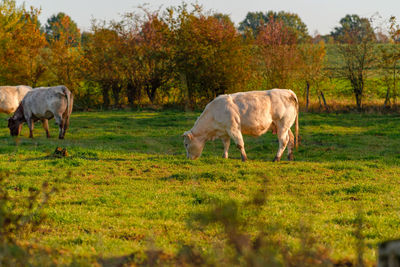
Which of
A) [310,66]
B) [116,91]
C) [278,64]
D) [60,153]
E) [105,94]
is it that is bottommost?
[60,153]

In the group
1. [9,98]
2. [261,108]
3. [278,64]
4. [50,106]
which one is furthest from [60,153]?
[278,64]

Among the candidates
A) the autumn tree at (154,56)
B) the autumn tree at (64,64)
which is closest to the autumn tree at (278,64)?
the autumn tree at (154,56)

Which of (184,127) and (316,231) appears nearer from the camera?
(316,231)

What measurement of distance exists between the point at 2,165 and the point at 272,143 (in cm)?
855

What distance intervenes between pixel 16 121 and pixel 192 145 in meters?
9.03

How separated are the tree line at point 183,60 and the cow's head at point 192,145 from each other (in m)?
13.6

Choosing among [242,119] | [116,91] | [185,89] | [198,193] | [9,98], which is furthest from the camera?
[116,91]

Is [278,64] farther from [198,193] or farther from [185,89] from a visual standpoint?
[198,193]

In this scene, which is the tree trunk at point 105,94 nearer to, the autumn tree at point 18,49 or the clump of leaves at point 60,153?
the autumn tree at point 18,49

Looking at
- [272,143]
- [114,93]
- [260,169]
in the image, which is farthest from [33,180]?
[114,93]

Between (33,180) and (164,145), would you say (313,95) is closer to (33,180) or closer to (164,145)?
(164,145)

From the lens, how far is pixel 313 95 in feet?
90.4

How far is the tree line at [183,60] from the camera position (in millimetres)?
25875

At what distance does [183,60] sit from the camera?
95.0ft
